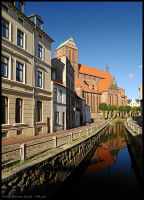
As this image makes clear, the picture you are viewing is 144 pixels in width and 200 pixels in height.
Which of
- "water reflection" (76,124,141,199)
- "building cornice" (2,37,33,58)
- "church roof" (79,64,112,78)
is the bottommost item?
"water reflection" (76,124,141,199)

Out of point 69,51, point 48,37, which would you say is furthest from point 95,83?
point 48,37

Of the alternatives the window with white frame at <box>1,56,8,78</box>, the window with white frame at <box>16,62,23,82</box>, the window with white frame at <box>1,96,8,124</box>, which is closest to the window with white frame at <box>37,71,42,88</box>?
the window with white frame at <box>16,62,23,82</box>

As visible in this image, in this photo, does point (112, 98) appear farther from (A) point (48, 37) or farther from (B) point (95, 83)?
(A) point (48, 37)

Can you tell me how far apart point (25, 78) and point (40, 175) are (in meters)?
10.4

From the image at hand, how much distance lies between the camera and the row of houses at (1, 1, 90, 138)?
40.4ft

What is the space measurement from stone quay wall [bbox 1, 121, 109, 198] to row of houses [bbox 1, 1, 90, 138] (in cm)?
591

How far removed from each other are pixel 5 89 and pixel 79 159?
29.3 feet

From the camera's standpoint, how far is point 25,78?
14578 millimetres

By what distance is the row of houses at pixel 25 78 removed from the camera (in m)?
12.3

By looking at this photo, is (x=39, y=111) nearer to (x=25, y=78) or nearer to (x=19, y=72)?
(x=25, y=78)

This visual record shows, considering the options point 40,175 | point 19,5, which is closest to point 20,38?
point 19,5

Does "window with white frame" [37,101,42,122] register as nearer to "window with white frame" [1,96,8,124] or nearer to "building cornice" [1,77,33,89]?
"building cornice" [1,77,33,89]

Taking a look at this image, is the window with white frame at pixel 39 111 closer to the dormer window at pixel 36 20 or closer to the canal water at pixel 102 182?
the canal water at pixel 102 182

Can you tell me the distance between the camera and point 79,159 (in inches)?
484
